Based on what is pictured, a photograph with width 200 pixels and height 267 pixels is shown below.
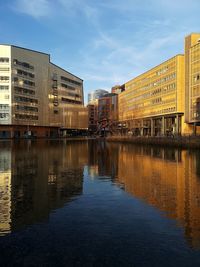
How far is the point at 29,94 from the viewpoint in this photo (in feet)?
550

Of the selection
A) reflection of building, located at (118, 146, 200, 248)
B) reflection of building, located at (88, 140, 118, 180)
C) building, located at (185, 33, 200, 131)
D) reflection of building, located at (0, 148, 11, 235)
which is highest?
building, located at (185, 33, 200, 131)

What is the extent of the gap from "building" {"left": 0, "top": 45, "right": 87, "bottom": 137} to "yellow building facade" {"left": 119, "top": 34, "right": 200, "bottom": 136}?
47.2 m

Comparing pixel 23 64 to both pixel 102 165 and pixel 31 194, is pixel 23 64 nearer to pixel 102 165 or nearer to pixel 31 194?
pixel 102 165

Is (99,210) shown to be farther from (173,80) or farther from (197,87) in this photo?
(173,80)

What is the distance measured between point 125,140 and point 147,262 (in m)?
115

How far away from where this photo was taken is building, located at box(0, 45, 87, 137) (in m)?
153

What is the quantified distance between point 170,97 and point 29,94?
76.7 meters

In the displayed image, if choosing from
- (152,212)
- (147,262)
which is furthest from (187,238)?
(152,212)

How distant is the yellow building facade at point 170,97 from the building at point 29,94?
47.2 meters

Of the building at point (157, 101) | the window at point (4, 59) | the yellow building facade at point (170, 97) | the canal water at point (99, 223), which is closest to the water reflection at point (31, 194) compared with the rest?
the canal water at point (99, 223)

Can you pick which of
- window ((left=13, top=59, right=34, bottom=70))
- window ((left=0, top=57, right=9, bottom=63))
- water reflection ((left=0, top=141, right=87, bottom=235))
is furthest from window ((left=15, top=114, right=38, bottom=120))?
water reflection ((left=0, top=141, right=87, bottom=235))

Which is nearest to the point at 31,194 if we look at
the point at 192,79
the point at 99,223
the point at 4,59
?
the point at 99,223

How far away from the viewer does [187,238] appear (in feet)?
36.1

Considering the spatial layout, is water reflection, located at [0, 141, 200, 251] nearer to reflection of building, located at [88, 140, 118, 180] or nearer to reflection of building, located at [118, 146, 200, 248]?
reflection of building, located at [118, 146, 200, 248]
